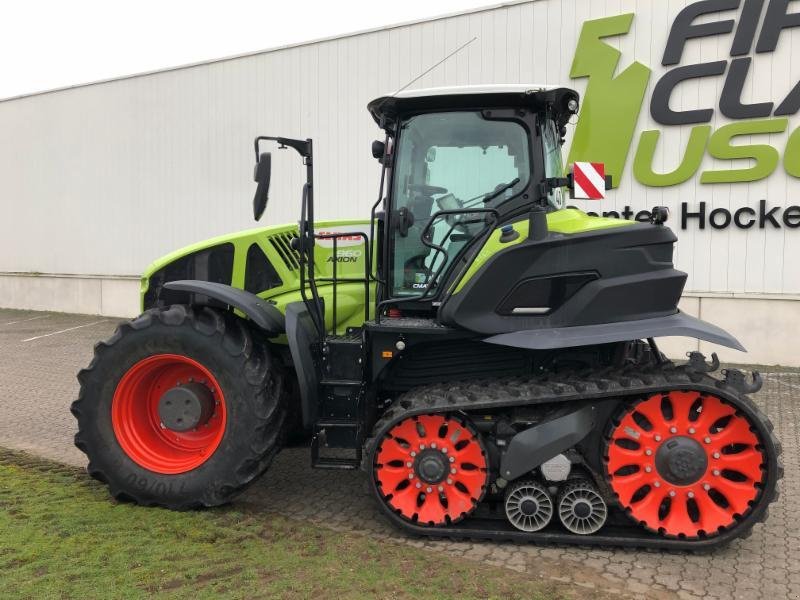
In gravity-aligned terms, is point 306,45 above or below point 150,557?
above

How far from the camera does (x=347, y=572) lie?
136 inches

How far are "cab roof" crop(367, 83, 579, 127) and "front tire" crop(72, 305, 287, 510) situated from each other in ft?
5.61

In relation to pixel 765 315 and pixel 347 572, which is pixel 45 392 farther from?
pixel 765 315

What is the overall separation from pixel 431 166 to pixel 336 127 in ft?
29.8

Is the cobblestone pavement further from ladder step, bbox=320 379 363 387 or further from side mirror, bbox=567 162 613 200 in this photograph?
side mirror, bbox=567 162 613 200

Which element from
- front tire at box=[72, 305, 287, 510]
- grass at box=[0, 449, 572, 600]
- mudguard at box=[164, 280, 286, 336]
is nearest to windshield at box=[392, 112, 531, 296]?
mudguard at box=[164, 280, 286, 336]

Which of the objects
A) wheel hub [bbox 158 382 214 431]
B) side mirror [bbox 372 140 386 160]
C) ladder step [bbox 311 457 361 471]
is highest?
side mirror [bbox 372 140 386 160]

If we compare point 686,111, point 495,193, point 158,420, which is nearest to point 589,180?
point 495,193

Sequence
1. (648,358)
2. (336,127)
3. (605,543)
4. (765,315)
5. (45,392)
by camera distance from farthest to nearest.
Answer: (336,127)
(765,315)
(45,392)
(648,358)
(605,543)

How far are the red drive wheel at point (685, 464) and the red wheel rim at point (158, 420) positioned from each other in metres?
2.46

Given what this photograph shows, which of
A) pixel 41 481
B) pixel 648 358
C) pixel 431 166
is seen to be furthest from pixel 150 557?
pixel 648 358

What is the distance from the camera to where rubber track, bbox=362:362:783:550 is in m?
3.64

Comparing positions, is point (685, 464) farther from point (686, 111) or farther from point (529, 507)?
point (686, 111)

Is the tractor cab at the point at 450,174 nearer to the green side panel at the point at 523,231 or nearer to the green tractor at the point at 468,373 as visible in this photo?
the green tractor at the point at 468,373
